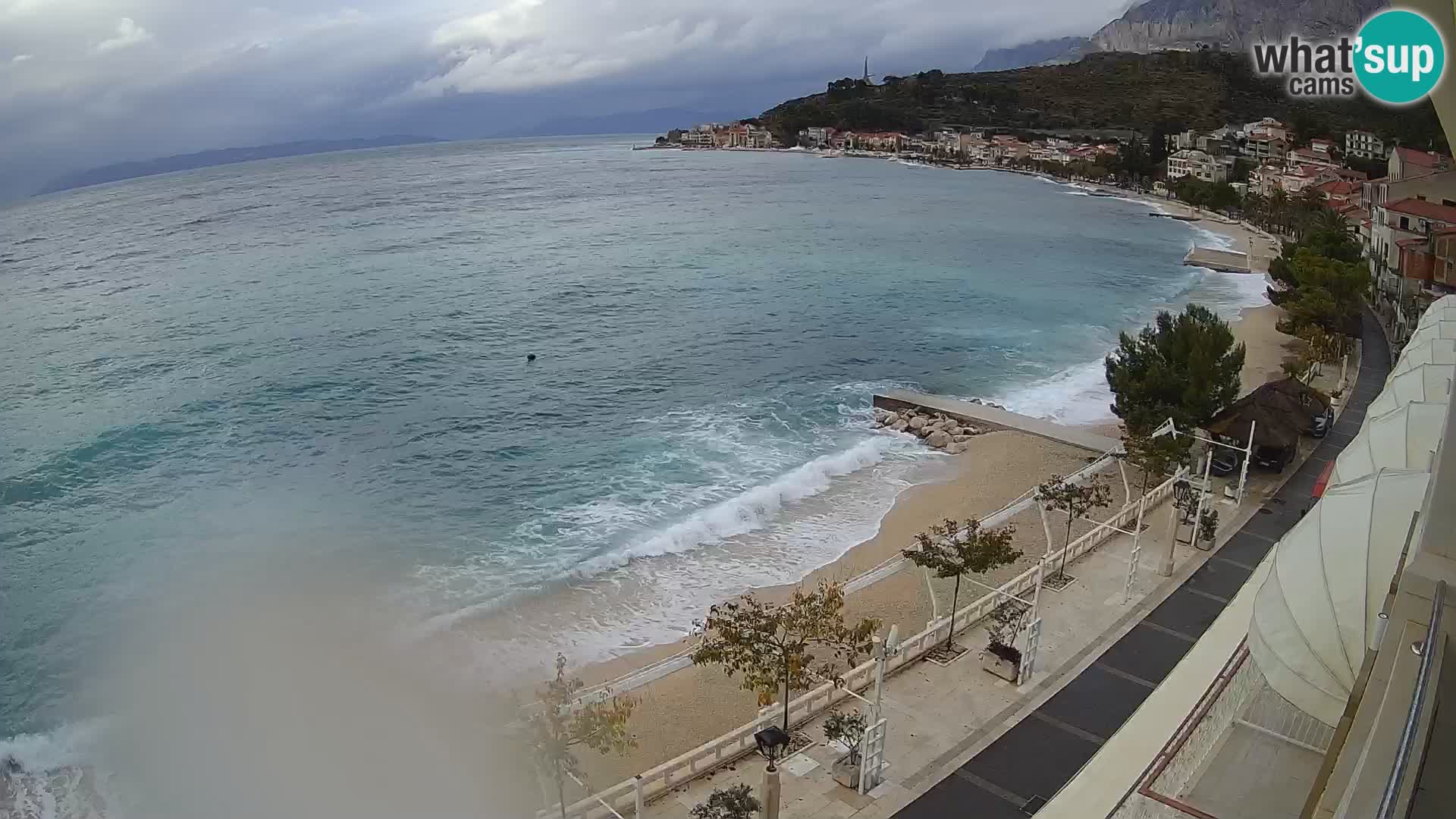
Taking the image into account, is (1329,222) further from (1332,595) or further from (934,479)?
(1332,595)

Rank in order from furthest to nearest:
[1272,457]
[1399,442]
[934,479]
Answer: [934,479] < [1272,457] < [1399,442]

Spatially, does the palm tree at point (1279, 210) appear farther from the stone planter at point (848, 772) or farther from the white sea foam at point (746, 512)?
the stone planter at point (848, 772)

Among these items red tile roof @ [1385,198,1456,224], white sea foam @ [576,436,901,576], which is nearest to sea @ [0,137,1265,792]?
white sea foam @ [576,436,901,576]

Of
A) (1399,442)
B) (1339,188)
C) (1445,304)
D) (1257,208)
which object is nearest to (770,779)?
(1399,442)

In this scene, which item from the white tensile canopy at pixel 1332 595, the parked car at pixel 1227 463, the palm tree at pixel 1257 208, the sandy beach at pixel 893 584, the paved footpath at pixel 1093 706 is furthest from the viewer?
the palm tree at pixel 1257 208

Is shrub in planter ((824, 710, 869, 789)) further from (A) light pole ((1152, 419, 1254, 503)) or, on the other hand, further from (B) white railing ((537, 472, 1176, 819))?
(A) light pole ((1152, 419, 1254, 503))

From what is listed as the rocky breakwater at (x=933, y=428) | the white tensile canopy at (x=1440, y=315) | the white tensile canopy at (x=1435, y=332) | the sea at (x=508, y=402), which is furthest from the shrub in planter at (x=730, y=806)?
the rocky breakwater at (x=933, y=428)
